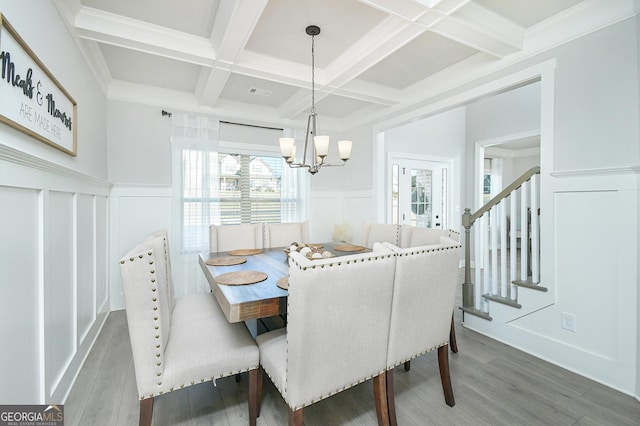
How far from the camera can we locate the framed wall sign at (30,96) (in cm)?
113

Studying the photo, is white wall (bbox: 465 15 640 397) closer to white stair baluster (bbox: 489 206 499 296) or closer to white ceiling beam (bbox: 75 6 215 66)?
white stair baluster (bbox: 489 206 499 296)

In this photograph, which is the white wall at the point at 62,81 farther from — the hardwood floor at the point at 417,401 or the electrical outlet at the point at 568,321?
the electrical outlet at the point at 568,321

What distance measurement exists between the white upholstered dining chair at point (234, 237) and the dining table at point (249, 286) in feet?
0.89

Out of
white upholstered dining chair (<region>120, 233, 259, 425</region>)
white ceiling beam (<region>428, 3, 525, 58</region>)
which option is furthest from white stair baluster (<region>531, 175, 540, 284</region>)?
white upholstered dining chair (<region>120, 233, 259, 425</region>)

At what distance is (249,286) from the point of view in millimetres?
1631

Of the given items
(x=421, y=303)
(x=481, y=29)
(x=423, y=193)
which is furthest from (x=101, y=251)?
(x=423, y=193)

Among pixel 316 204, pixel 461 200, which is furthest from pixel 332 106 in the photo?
pixel 461 200

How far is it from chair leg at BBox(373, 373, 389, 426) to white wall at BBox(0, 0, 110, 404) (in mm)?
1561

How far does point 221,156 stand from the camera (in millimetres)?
3744

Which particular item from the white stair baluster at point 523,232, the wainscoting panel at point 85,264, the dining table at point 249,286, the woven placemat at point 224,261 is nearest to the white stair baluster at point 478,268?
the white stair baluster at point 523,232

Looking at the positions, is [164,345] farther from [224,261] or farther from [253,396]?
[224,261]

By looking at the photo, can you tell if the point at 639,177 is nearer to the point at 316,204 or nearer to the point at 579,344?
the point at 579,344

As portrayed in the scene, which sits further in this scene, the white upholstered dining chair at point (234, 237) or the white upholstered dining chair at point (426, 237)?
the white upholstered dining chair at point (234, 237)

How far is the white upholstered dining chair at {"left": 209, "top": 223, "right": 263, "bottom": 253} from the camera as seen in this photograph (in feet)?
9.33
